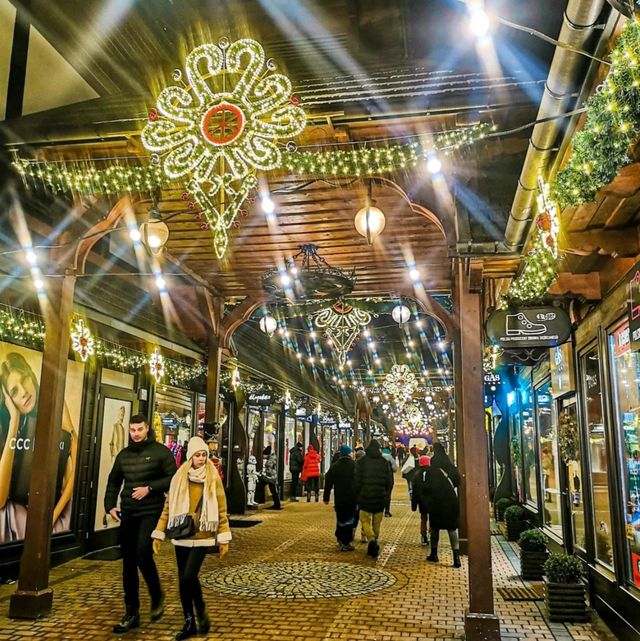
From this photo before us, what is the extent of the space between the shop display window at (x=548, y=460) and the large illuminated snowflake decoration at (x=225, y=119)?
19.7 feet

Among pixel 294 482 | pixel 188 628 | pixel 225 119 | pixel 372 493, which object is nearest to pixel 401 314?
pixel 372 493

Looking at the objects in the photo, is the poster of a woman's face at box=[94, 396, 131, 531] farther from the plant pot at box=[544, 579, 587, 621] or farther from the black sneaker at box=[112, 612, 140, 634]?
the plant pot at box=[544, 579, 587, 621]

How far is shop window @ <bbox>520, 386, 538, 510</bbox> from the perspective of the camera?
35.2ft

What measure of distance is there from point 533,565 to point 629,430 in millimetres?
3044

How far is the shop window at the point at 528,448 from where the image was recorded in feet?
35.2

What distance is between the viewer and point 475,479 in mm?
5637

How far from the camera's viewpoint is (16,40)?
24.7ft

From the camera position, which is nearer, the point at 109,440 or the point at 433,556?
the point at 433,556

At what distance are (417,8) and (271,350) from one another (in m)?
12.1

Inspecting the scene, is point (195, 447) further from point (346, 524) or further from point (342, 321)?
point (342, 321)

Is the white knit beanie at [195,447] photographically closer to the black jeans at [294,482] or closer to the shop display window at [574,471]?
the shop display window at [574,471]

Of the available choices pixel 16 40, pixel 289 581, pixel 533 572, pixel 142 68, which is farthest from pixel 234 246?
pixel 533 572

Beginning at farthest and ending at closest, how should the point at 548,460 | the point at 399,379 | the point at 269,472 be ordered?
the point at 399,379 → the point at 269,472 → the point at 548,460

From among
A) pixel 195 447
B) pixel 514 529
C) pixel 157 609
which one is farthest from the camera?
pixel 514 529
